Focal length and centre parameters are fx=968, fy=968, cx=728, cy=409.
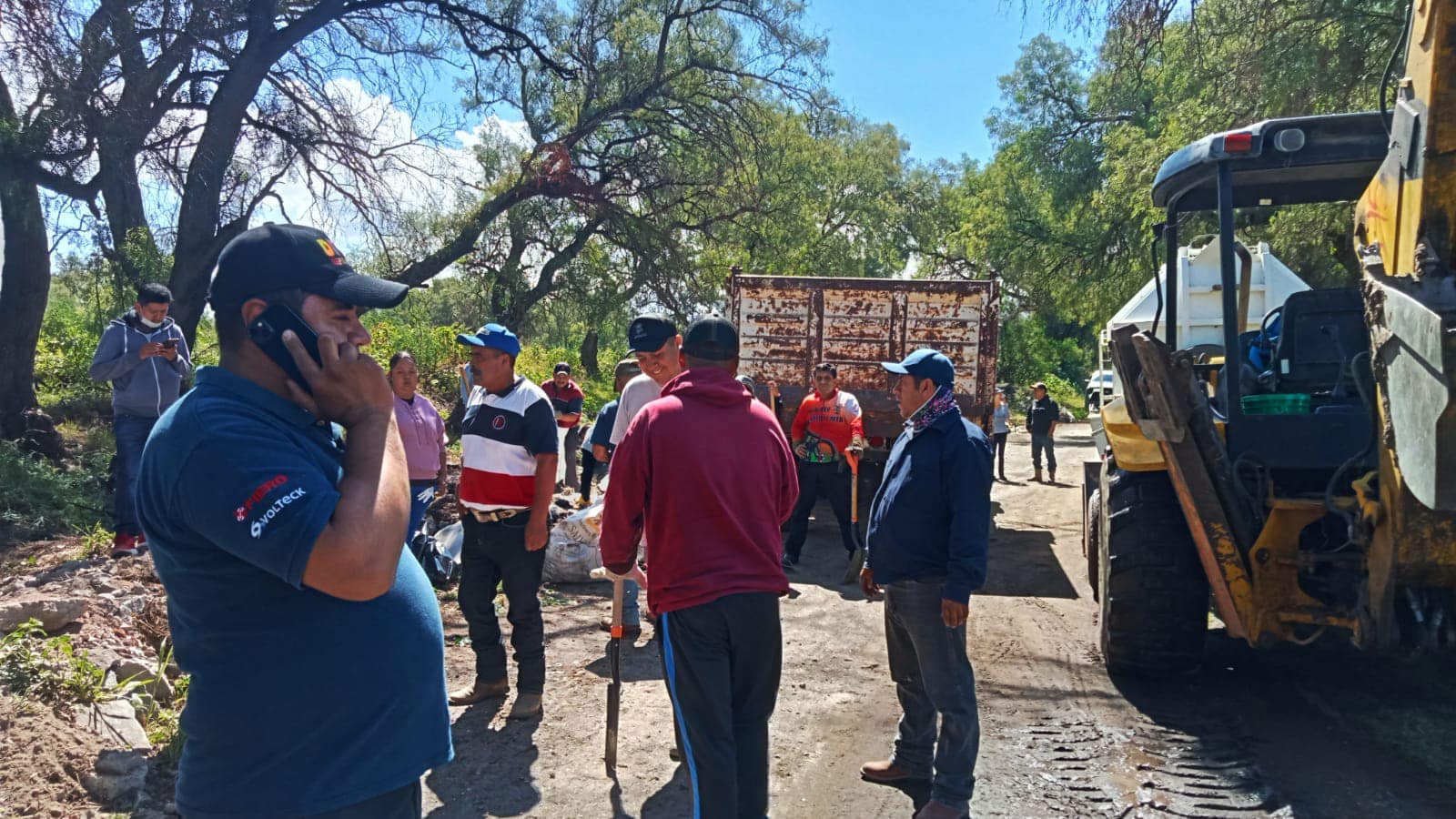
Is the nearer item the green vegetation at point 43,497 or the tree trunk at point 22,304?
the green vegetation at point 43,497

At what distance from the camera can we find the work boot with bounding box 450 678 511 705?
502 centimetres

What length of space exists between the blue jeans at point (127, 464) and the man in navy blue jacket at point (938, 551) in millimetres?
5021

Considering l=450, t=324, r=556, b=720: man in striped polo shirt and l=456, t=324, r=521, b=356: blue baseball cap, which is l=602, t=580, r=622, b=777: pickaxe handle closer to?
l=450, t=324, r=556, b=720: man in striped polo shirt

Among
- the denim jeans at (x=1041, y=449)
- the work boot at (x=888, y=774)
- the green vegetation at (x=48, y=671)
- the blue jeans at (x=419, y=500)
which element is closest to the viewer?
the green vegetation at (x=48, y=671)

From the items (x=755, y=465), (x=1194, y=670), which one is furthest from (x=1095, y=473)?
(x=755, y=465)

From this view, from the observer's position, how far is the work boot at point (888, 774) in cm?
420

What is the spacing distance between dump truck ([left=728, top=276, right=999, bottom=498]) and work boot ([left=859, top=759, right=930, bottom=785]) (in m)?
6.09

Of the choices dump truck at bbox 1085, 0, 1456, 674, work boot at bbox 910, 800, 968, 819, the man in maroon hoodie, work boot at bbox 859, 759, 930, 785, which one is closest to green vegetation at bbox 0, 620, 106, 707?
the man in maroon hoodie

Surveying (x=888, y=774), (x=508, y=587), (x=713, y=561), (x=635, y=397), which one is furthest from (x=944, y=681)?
(x=635, y=397)

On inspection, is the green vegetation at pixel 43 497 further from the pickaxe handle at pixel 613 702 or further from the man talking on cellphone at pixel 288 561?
the man talking on cellphone at pixel 288 561

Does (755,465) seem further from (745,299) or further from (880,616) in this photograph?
(745,299)

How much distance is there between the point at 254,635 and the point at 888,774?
3131mm

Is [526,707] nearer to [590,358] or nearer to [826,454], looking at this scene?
[826,454]

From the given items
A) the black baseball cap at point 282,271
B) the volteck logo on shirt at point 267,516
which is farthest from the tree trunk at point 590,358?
the volteck logo on shirt at point 267,516
